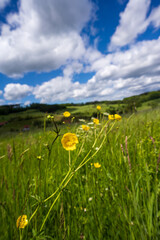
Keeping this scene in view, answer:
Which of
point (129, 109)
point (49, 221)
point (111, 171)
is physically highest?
point (129, 109)

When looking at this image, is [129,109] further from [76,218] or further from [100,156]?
[76,218]

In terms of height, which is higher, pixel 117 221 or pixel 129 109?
pixel 129 109

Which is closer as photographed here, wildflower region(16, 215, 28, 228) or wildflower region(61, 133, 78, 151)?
wildflower region(16, 215, 28, 228)

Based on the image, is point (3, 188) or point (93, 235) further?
point (3, 188)

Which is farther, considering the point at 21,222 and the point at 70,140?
the point at 70,140

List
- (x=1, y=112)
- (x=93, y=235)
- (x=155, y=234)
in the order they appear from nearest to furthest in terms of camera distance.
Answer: (x=155, y=234), (x=93, y=235), (x=1, y=112)

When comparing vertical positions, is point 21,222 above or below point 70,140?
below

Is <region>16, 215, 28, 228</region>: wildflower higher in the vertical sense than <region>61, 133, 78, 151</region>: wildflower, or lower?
Answer: lower

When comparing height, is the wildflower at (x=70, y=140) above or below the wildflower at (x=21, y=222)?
above

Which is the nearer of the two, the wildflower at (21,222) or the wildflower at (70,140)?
the wildflower at (21,222)

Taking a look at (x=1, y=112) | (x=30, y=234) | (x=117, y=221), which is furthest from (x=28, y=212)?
(x=1, y=112)

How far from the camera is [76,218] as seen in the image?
1.02 meters

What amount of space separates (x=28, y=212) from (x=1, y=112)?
31930 mm

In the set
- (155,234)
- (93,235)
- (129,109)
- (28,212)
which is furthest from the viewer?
(129,109)
